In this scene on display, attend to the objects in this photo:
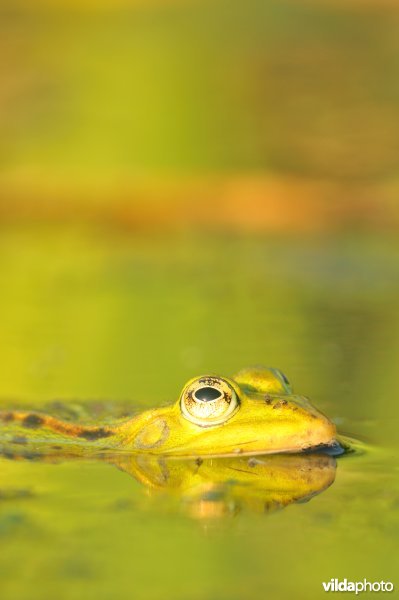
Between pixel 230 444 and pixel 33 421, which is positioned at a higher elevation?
pixel 33 421

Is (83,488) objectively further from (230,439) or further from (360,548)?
(360,548)

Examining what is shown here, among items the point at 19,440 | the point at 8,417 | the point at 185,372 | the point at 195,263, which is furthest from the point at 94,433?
the point at 195,263

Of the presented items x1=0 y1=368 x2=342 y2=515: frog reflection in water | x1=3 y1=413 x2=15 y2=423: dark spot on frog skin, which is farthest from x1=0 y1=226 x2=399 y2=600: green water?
x1=3 y1=413 x2=15 y2=423: dark spot on frog skin

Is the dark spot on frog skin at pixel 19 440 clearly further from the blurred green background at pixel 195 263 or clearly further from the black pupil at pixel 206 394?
the black pupil at pixel 206 394

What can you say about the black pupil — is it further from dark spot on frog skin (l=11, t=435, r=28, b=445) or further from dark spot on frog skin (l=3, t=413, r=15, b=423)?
dark spot on frog skin (l=3, t=413, r=15, b=423)

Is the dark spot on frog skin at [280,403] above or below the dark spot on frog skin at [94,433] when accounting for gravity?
below

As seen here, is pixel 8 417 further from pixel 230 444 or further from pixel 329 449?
pixel 329 449

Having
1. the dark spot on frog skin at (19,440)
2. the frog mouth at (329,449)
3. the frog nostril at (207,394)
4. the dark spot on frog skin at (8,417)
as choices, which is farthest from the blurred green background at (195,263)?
the dark spot on frog skin at (8,417)

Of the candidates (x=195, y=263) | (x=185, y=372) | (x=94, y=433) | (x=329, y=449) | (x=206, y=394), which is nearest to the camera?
(x=206, y=394)
